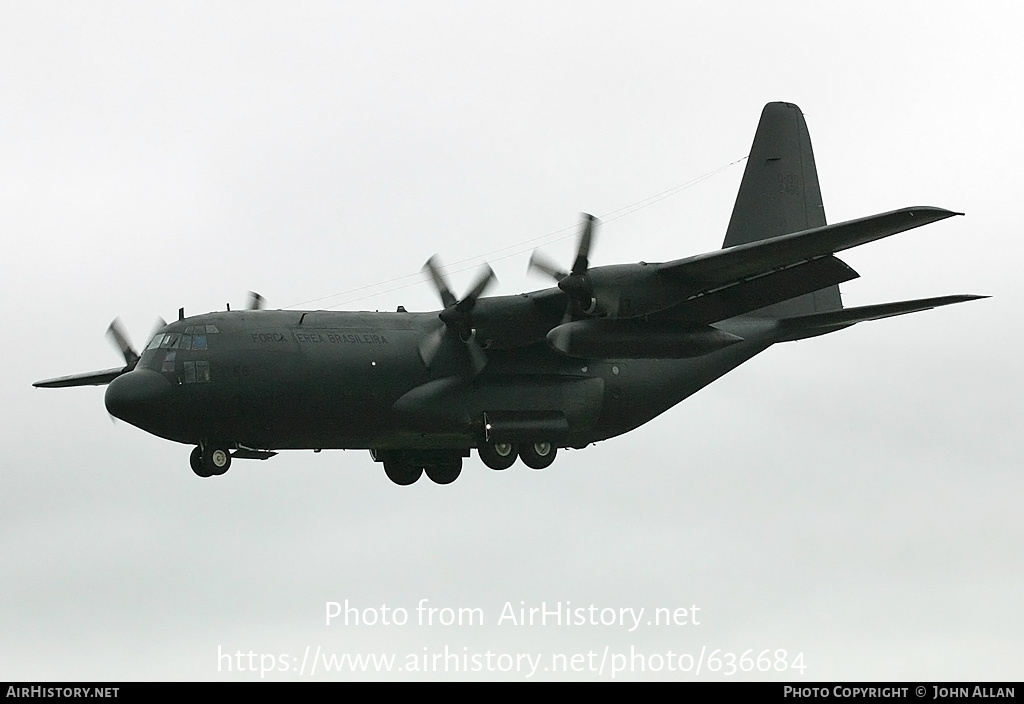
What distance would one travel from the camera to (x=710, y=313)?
2630 centimetres

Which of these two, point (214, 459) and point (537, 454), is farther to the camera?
point (537, 454)

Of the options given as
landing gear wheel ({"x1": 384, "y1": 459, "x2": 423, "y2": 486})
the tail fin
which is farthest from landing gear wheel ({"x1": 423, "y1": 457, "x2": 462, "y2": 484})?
the tail fin

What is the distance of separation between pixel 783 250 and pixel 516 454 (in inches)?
268

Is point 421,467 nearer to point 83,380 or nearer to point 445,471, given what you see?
point 445,471

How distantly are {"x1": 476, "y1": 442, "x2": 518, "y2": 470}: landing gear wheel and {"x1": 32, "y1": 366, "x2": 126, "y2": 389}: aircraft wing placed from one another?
329 inches

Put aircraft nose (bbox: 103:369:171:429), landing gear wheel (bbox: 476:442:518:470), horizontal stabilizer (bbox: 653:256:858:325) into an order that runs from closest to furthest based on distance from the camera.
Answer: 1. horizontal stabilizer (bbox: 653:256:858:325)
2. aircraft nose (bbox: 103:369:171:429)
3. landing gear wheel (bbox: 476:442:518:470)

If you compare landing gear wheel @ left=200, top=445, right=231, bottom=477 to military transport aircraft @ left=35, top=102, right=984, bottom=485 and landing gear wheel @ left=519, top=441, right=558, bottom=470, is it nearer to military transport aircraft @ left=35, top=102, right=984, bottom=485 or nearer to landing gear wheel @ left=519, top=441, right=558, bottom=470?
military transport aircraft @ left=35, top=102, right=984, bottom=485

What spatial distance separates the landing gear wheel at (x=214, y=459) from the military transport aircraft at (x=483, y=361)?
0.07 feet

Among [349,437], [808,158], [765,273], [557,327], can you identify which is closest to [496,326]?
[557,327]

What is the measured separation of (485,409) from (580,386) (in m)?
1.96

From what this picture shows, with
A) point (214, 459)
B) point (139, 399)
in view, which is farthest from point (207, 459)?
point (139, 399)

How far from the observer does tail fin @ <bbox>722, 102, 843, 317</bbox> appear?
30.4 meters

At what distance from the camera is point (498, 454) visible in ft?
90.2

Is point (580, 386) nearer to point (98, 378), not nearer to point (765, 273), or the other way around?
point (765, 273)
